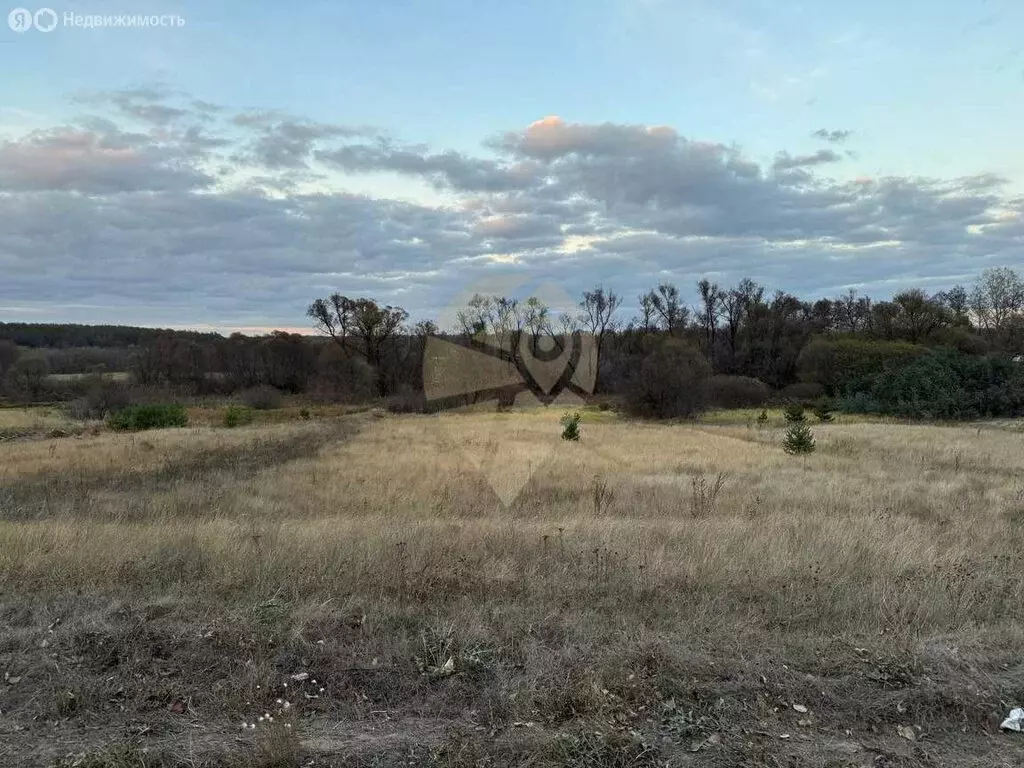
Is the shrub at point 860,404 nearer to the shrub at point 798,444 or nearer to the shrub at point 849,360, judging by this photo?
the shrub at point 849,360

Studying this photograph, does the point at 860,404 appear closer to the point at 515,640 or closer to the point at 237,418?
the point at 237,418

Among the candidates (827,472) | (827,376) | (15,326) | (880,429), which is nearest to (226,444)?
(827,472)

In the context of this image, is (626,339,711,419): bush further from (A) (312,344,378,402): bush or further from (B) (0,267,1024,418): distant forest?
(A) (312,344,378,402): bush

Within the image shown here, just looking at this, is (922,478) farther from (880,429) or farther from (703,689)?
(880,429)

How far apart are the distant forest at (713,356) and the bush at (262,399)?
6.88m

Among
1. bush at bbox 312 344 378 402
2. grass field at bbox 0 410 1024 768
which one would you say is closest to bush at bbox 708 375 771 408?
bush at bbox 312 344 378 402

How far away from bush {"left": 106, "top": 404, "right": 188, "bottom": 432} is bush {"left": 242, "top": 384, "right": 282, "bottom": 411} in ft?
48.7

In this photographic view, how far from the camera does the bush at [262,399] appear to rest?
59094 mm

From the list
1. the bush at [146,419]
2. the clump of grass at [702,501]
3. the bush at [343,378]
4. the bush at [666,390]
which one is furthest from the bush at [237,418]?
the clump of grass at [702,501]

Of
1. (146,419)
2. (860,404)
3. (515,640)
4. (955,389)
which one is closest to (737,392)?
(860,404)

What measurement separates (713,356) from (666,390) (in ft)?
95.3

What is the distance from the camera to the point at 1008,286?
200 feet

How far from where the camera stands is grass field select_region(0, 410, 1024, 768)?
11.0 feet

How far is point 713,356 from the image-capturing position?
69625mm
